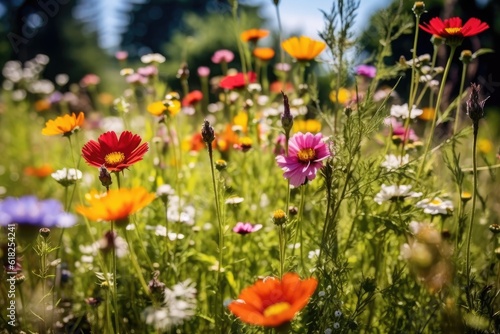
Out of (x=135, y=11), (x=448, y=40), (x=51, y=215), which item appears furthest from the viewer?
(x=135, y=11)

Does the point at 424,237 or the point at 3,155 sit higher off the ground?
the point at 424,237

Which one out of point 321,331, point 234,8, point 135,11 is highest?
point 234,8

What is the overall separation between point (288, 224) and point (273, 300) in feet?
1.19

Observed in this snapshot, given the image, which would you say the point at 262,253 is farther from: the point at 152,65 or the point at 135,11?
the point at 135,11

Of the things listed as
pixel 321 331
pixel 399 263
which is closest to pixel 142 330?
pixel 321 331

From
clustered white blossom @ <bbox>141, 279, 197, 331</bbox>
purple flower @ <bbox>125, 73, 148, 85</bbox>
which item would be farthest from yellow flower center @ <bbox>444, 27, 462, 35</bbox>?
purple flower @ <bbox>125, 73, 148, 85</bbox>

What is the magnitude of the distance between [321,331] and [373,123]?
488 millimetres

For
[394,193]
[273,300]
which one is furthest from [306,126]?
[273,300]

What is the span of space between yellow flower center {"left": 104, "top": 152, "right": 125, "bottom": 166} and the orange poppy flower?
43cm

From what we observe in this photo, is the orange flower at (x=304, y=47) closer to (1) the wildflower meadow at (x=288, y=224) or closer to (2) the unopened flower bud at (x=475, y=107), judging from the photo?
(1) the wildflower meadow at (x=288, y=224)

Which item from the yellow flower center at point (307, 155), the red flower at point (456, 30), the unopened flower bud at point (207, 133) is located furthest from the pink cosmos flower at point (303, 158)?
the red flower at point (456, 30)

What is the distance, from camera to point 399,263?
5.25 feet

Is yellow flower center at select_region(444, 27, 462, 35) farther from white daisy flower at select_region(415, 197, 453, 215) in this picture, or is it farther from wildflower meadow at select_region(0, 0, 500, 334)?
white daisy flower at select_region(415, 197, 453, 215)

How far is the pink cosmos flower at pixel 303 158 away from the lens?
1180mm
